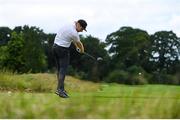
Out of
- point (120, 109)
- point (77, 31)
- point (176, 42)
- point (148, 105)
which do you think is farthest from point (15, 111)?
point (176, 42)

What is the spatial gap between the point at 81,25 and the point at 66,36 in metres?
0.44

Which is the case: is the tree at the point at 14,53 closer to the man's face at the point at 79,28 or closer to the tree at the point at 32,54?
the tree at the point at 32,54

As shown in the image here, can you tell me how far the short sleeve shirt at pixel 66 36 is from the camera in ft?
47.8

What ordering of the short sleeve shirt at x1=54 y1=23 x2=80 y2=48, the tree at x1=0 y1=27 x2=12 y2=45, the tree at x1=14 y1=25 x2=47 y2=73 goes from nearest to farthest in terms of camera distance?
the short sleeve shirt at x1=54 y1=23 x2=80 y2=48, the tree at x1=14 y1=25 x2=47 y2=73, the tree at x1=0 y1=27 x2=12 y2=45

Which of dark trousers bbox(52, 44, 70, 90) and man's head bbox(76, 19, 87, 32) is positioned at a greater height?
man's head bbox(76, 19, 87, 32)

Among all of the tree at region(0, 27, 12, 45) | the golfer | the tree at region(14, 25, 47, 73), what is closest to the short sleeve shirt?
the golfer

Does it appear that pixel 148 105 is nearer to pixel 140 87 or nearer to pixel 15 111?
pixel 140 87

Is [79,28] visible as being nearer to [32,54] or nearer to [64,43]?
[64,43]

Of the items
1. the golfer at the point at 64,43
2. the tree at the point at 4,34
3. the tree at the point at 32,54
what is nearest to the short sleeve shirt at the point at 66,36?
the golfer at the point at 64,43

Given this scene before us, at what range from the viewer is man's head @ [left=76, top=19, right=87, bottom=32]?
14688 mm

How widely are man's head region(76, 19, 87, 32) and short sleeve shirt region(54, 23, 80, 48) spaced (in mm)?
103

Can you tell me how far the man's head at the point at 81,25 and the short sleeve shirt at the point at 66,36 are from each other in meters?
0.10

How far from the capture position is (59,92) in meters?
14.3

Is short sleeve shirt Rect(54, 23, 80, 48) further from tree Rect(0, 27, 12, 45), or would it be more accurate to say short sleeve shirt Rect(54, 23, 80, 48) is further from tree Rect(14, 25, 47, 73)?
tree Rect(0, 27, 12, 45)
